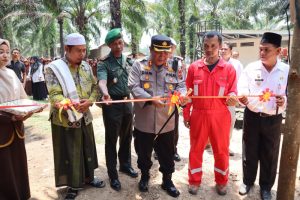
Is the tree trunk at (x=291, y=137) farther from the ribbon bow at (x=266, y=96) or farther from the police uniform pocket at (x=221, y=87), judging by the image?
the police uniform pocket at (x=221, y=87)

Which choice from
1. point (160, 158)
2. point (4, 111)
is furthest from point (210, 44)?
point (4, 111)

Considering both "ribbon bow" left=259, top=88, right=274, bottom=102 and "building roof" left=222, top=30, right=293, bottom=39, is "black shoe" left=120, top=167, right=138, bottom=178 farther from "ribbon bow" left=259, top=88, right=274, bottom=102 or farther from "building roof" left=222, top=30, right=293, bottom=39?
"building roof" left=222, top=30, right=293, bottom=39

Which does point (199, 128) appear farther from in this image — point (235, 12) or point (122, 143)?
point (235, 12)

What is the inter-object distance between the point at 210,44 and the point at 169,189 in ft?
6.04

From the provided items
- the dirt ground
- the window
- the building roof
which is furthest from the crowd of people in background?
the building roof

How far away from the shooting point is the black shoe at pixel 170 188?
377cm

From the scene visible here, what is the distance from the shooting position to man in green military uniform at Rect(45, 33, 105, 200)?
3340 mm

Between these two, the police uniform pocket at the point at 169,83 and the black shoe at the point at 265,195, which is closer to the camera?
the police uniform pocket at the point at 169,83

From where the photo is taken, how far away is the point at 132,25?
2083cm

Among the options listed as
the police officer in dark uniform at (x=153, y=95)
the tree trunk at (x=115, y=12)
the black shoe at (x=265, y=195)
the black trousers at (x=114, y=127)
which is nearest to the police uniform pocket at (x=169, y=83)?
the police officer in dark uniform at (x=153, y=95)

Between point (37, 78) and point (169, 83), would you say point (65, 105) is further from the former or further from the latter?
point (37, 78)

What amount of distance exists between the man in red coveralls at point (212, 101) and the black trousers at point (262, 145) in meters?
0.28

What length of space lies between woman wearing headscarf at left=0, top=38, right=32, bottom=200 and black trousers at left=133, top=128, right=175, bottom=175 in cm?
132

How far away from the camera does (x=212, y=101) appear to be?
11.7 ft
